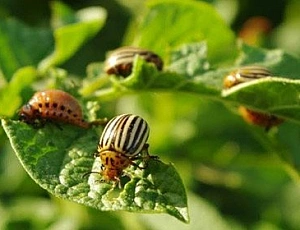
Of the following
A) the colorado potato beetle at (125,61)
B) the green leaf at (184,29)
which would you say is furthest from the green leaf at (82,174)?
the green leaf at (184,29)

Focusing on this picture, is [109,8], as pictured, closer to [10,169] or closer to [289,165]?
[10,169]

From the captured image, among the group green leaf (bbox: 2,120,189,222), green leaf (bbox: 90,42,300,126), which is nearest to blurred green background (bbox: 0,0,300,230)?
green leaf (bbox: 90,42,300,126)

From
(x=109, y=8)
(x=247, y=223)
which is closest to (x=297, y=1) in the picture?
(x=109, y=8)

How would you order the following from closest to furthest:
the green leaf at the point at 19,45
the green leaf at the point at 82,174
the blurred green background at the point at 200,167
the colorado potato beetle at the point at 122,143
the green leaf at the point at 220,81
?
the green leaf at the point at 82,174
the colorado potato beetle at the point at 122,143
the green leaf at the point at 220,81
the green leaf at the point at 19,45
the blurred green background at the point at 200,167

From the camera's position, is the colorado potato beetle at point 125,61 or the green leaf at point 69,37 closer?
the colorado potato beetle at point 125,61

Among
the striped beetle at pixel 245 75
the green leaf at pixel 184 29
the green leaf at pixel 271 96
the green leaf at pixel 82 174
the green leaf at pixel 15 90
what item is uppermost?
→ the green leaf at pixel 184 29

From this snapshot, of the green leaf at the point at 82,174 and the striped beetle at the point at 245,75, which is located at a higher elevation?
the striped beetle at the point at 245,75

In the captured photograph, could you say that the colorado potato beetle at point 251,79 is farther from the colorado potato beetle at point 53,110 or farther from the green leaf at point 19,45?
the green leaf at point 19,45
